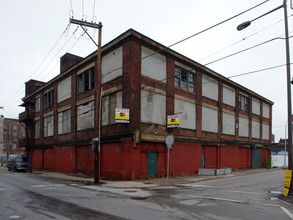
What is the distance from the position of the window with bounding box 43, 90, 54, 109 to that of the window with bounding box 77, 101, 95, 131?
317 inches

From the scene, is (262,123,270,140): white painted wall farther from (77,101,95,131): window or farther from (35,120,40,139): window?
(35,120,40,139): window

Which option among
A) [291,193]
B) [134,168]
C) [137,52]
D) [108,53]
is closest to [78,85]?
[108,53]

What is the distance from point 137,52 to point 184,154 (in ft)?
33.7

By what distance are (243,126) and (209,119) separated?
9497 mm

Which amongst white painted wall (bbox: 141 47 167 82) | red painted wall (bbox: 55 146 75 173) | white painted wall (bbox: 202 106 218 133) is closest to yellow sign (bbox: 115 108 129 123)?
white painted wall (bbox: 141 47 167 82)

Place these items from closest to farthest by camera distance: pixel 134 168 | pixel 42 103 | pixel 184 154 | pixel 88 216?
1. pixel 88 216
2. pixel 134 168
3. pixel 184 154
4. pixel 42 103

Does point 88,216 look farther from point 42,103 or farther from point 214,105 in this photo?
point 42,103

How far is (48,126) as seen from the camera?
1394 inches

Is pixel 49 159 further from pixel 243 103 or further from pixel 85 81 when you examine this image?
pixel 243 103

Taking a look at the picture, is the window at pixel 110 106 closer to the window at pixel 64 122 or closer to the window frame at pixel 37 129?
the window at pixel 64 122

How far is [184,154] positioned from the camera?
1004 inches

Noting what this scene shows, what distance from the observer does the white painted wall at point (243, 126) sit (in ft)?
119

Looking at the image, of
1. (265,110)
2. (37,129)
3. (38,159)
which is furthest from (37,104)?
(265,110)

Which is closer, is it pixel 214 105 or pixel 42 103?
pixel 214 105
